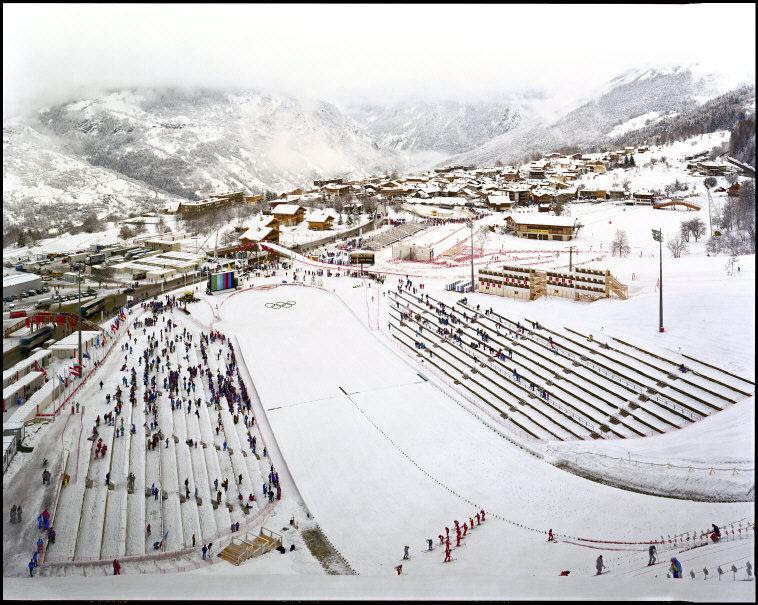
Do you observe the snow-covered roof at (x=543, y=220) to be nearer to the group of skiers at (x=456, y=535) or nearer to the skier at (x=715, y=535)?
the group of skiers at (x=456, y=535)

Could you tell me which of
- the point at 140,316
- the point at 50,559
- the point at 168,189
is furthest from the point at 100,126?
the point at 50,559

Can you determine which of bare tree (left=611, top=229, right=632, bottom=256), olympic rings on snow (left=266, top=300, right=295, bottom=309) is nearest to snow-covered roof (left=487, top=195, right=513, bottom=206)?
bare tree (left=611, top=229, right=632, bottom=256)

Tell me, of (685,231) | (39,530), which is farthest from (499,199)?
(39,530)

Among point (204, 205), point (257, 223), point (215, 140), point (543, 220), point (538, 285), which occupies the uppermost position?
point (215, 140)

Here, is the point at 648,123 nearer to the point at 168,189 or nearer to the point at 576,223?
the point at 576,223

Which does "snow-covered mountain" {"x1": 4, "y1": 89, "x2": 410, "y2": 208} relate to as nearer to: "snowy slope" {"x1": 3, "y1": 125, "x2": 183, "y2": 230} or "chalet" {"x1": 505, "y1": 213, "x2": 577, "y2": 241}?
"snowy slope" {"x1": 3, "y1": 125, "x2": 183, "y2": 230}

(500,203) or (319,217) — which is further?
(500,203)

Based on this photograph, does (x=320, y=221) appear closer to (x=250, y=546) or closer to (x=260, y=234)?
(x=260, y=234)
